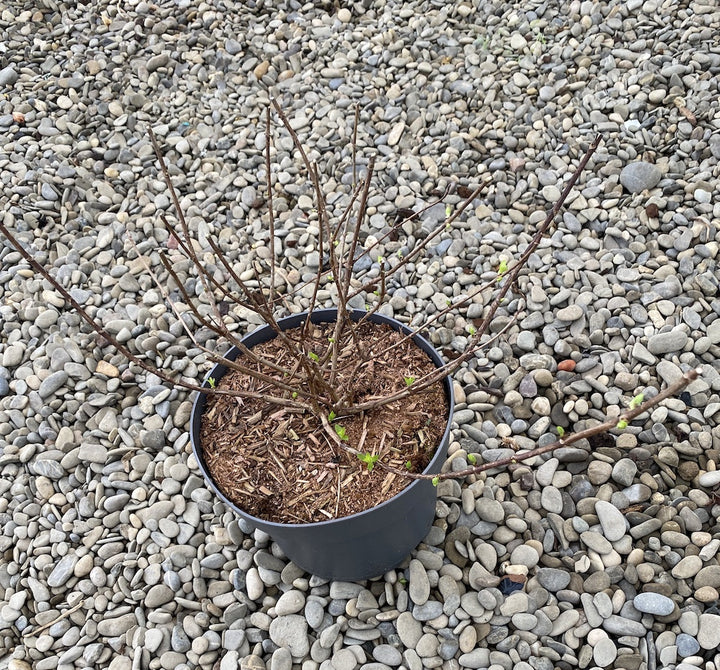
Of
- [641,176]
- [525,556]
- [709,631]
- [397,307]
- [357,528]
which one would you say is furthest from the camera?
[641,176]

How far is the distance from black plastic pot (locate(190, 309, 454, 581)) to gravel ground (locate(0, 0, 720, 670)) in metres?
0.12

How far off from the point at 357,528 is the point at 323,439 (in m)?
0.26

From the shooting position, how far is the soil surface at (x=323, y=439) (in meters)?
1.57

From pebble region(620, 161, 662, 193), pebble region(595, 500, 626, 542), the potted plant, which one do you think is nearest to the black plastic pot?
the potted plant

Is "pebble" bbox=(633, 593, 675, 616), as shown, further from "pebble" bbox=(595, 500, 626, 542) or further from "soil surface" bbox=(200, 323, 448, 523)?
"soil surface" bbox=(200, 323, 448, 523)

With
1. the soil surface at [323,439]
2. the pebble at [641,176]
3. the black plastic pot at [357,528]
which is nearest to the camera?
the black plastic pot at [357,528]

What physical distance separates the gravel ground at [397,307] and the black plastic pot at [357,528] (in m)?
0.12

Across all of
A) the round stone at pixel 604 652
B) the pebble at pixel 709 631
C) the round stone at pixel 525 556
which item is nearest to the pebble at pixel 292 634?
the round stone at pixel 525 556

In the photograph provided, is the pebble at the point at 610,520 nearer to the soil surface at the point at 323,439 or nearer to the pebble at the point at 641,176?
the soil surface at the point at 323,439

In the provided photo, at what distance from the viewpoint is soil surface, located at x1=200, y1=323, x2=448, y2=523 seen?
61.7 inches

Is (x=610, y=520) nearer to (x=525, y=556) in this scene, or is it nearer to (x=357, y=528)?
(x=525, y=556)

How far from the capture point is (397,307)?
7.77 feet

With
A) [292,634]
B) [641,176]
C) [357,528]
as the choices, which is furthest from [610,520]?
[641,176]

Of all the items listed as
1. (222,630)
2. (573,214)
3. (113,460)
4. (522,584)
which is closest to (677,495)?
(522,584)
